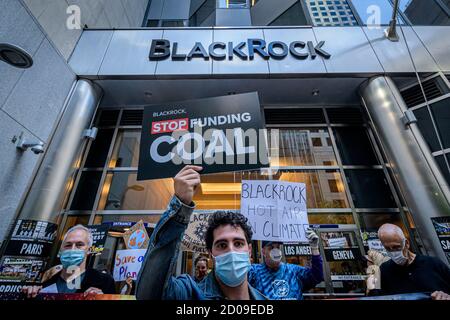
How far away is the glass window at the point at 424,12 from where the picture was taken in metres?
7.20

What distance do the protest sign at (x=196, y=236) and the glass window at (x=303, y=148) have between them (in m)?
2.72

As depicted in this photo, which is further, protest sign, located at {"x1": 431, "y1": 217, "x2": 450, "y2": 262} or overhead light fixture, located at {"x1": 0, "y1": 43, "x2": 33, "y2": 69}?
protest sign, located at {"x1": 431, "y1": 217, "x2": 450, "y2": 262}

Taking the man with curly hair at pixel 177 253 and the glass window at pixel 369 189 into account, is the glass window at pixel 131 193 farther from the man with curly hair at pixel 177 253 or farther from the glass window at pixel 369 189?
the glass window at pixel 369 189

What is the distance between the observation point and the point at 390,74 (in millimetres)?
5797

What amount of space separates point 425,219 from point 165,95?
22.9ft

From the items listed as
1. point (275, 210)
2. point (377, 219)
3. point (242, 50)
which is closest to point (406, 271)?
point (275, 210)

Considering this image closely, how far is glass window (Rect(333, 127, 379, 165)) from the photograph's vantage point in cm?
597

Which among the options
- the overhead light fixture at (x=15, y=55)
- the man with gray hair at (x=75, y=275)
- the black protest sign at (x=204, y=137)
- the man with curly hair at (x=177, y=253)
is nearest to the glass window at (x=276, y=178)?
the man with gray hair at (x=75, y=275)

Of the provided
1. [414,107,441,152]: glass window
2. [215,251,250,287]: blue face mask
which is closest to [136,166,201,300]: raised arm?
[215,251,250,287]: blue face mask

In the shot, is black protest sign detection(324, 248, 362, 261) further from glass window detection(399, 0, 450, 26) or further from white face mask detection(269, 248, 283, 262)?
glass window detection(399, 0, 450, 26)

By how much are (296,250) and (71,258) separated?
13.2 ft

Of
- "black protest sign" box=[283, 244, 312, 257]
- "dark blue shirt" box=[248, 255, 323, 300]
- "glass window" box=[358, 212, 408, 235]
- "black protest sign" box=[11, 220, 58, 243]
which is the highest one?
"glass window" box=[358, 212, 408, 235]

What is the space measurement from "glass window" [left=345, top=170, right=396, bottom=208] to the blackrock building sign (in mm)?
3466

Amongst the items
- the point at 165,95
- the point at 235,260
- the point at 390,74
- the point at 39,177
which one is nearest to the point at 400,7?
the point at 390,74
